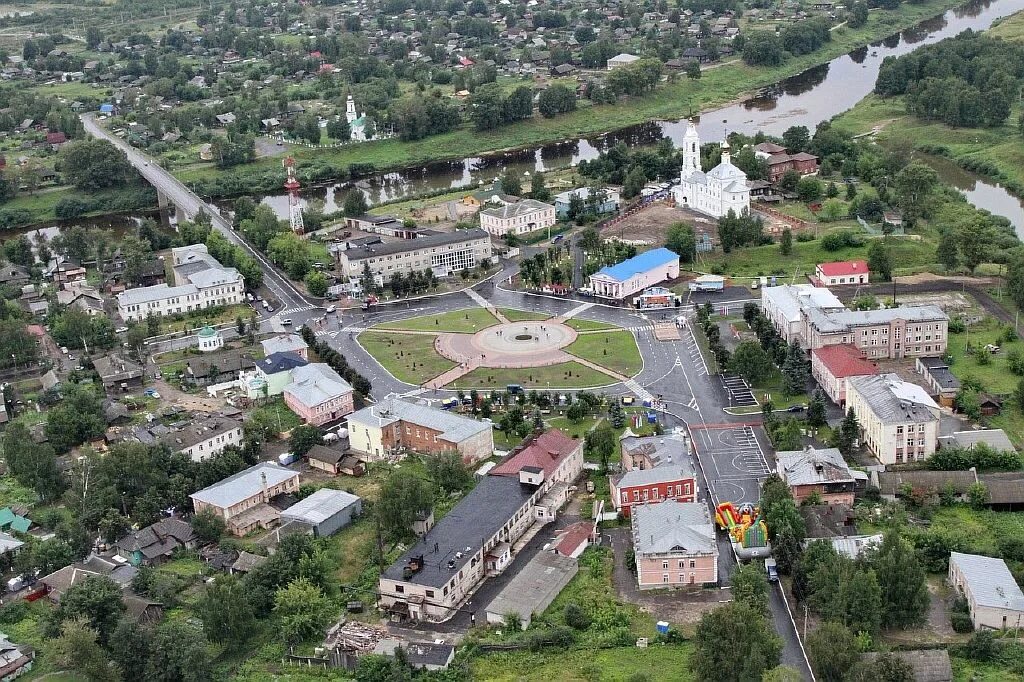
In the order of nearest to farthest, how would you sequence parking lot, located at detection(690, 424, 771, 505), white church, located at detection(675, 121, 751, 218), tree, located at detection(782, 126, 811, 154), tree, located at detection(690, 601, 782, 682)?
tree, located at detection(690, 601, 782, 682)
parking lot, located at detection(690, 424, 771, 505)
white church, located at detection(675, 121, 751, 218)
tree, located at detection(782, 126, 811, 154)

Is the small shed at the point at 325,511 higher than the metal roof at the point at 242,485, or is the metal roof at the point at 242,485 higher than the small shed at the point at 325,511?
the metal roof at the point at 242,485

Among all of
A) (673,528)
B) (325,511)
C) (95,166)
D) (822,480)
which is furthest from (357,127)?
(673,528)

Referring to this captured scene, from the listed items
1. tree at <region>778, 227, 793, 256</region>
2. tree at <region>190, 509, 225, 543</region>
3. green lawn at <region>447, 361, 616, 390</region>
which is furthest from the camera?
tree at <region>778, 227, 793, 256</region>

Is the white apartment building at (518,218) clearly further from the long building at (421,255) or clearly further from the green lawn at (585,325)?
the green lawn at (585,325)

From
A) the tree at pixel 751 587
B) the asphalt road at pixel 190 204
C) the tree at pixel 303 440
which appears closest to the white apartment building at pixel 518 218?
the asphalt road at pixel 190 204

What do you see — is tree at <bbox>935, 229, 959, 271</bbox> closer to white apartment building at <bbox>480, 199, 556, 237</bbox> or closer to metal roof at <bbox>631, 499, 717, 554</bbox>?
white apartment building at <bbox>480, 199, 556, 237</bbox>

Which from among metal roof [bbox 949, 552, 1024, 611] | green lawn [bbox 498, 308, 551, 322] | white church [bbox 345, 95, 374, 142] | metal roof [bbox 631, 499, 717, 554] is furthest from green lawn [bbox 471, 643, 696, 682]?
white church [bbox 345, 95, 374, 142]

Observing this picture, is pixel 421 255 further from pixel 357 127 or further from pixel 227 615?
pixel 357 127
